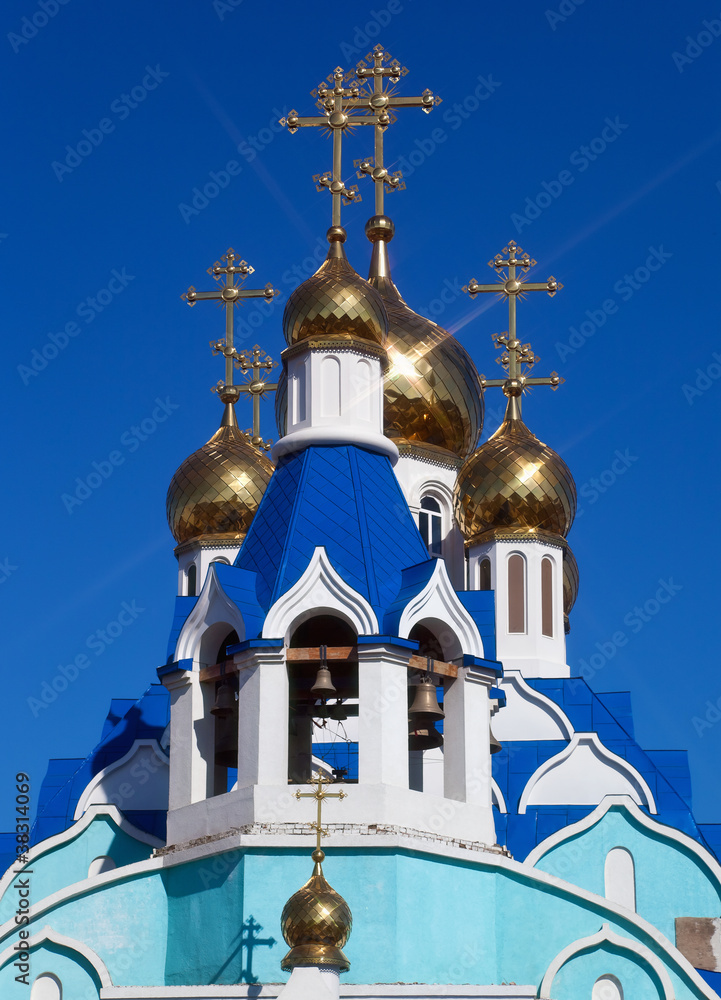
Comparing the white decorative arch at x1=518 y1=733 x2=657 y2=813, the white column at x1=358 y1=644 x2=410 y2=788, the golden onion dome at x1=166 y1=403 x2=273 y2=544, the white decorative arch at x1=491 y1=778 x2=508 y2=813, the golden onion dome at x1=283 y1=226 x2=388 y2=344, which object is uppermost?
the golden onion dome at x1=166 y1=403 x2=273 y2=544

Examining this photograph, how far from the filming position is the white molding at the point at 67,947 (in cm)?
1206

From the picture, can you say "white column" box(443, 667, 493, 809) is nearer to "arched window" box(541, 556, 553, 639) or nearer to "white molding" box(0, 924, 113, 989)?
"white molding" box(0, 924, 113, 989)

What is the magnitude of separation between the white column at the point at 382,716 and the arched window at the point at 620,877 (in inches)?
152

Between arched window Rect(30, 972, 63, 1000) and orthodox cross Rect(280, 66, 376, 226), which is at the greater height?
orthodox cross Rect(280, 66, 376, 226)

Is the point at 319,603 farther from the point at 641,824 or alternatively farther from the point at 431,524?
the point at 431,524

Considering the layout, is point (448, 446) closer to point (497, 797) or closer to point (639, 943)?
point (497, 797)

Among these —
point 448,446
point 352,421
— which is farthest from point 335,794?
point 448,446

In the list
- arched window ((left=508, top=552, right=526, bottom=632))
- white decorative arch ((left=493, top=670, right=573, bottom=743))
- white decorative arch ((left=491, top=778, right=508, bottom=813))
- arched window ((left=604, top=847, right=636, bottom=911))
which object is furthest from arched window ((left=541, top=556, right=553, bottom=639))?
arched window ((left=604, top=847, right=636, bottom=911))

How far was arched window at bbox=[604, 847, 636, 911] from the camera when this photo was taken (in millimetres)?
15266

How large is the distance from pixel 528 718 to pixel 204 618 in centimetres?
504

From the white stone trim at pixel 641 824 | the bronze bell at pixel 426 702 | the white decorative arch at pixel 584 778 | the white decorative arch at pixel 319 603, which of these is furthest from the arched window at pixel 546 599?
the white decorative arch at pixel 319 603

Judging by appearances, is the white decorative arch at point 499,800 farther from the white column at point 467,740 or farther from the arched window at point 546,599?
the white column at point 467,740

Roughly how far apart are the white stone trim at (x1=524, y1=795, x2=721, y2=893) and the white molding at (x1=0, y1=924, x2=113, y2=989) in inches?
166

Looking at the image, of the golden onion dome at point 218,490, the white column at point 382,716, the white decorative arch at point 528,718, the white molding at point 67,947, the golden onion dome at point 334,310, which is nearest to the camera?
the white column at point 382,716
